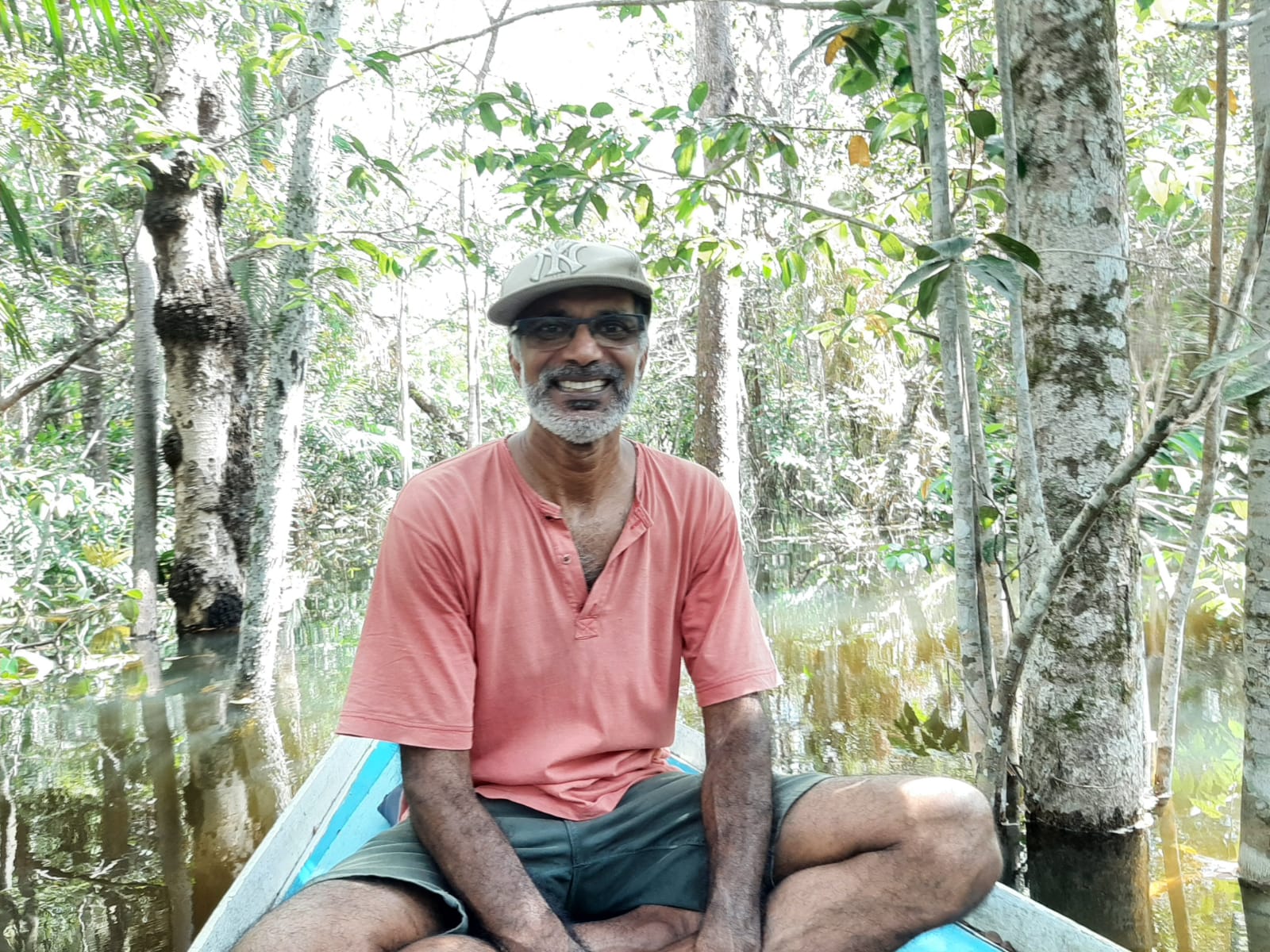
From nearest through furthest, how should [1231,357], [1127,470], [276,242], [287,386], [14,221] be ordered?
[1231,357] < [1127,470] < [14,221] < [276,242] < [287,386]

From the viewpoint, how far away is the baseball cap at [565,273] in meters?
1.94

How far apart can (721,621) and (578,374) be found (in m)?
0.58

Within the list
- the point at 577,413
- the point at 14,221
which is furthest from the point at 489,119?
the point at 577,413

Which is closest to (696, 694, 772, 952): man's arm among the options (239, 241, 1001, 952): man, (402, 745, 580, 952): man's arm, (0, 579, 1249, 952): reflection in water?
(239, 241, 1001, 952): man

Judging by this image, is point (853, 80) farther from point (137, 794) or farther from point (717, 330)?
point (137, 794)

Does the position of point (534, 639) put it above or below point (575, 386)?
below

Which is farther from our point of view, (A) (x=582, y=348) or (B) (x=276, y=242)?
(B) (x=276, y=242)

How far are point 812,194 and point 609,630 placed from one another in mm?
7005

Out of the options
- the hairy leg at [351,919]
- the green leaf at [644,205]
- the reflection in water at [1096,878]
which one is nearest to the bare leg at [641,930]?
the hairy leg at [351,919]

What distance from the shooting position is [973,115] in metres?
2.79

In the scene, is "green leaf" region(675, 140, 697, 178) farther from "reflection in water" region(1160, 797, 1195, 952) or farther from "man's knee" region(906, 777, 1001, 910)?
"reflection in water" region(1160, 797, 1195, 952)

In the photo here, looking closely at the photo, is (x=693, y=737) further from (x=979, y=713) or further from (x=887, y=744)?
(x=887, y=744)

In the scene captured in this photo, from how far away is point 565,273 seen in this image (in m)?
1.94

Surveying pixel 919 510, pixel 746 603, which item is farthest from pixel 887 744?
pixel 919 510
